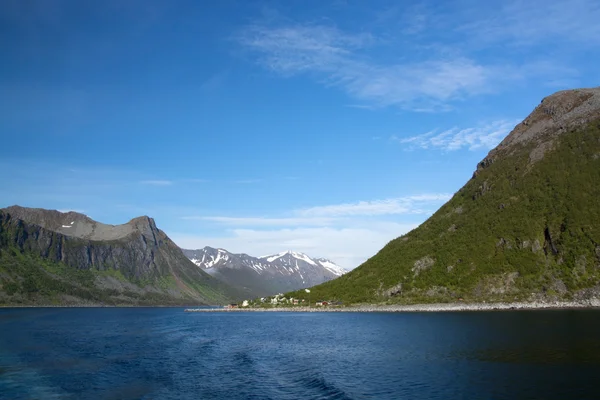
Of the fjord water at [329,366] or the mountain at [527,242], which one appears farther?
the mountain at [527,242]

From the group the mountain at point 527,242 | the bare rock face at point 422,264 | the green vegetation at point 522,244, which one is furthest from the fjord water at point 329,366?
the bare rock face at point 422,264

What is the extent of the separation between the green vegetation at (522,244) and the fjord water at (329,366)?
61.5 meters

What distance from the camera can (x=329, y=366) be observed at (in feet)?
182

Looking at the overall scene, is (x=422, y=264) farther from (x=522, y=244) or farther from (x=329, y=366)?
(x=329, y=366)

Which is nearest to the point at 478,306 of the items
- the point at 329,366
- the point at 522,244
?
the point at 522,244

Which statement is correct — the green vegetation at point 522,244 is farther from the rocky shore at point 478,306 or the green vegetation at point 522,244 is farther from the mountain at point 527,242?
the rocky shore at point 478,306

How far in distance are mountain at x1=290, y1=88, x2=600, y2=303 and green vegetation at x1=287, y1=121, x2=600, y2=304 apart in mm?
304

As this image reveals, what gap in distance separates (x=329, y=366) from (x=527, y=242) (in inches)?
5140

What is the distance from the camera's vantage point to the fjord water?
41906mm

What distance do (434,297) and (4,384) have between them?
141099 millimetres

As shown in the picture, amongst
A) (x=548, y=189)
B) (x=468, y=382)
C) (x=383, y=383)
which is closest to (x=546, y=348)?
(x=468, y=382)

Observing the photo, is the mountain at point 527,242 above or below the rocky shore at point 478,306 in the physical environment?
above

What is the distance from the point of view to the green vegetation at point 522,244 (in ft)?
475

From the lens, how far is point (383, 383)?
44562 millimetres
